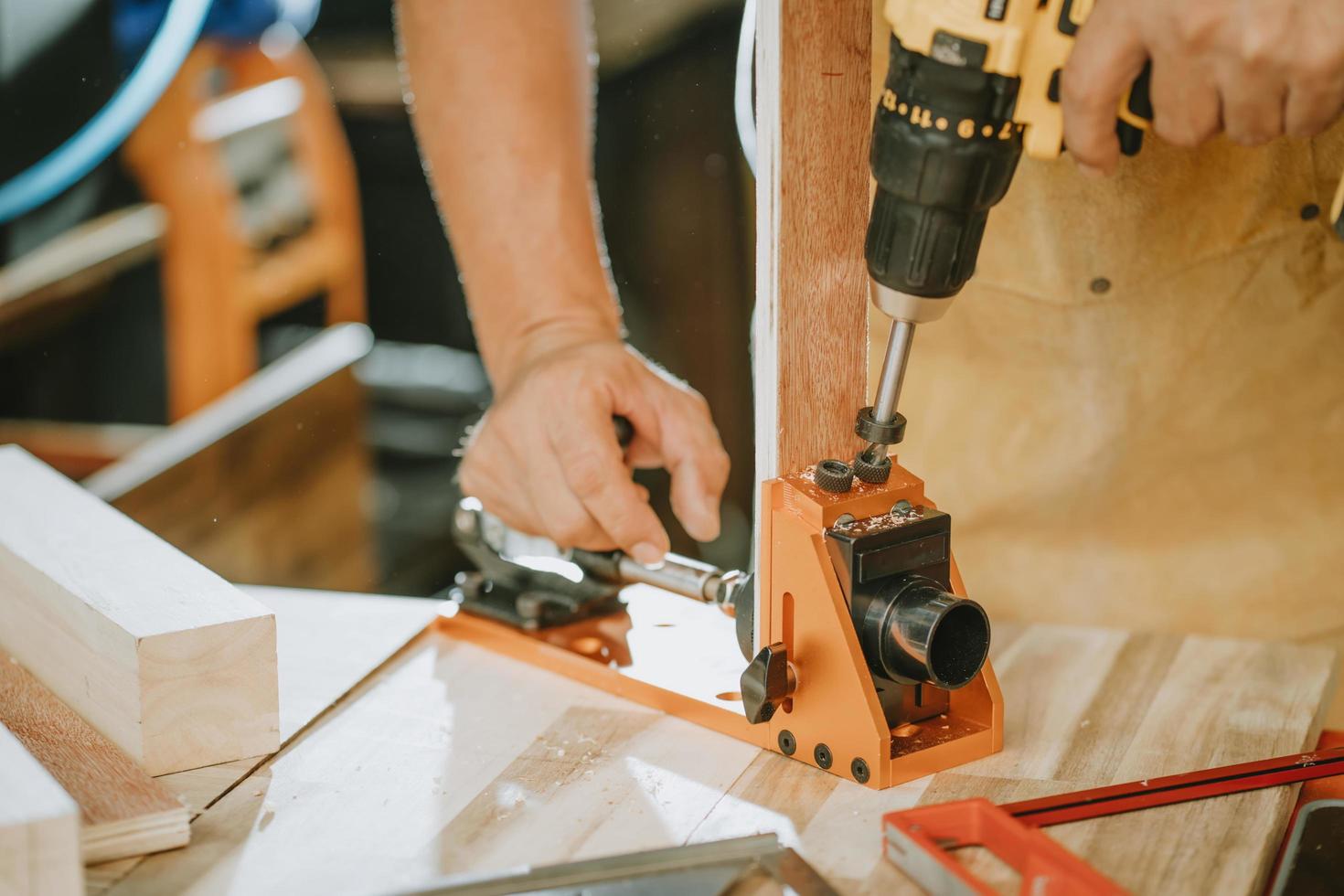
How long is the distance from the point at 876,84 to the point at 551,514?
1.59ft

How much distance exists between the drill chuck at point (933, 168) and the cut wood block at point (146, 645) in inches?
19.5

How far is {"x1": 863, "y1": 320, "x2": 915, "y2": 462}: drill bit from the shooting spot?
864 millimetres

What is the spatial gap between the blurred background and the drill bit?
156 centimetres

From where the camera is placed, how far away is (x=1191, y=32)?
2.32 ft

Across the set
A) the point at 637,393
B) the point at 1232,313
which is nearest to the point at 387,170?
the point at 637,393

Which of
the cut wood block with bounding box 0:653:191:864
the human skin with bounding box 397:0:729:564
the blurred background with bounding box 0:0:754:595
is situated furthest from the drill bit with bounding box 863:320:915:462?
the blurred background with bounding box 0:0:754:595

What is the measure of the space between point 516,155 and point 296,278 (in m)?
1.91

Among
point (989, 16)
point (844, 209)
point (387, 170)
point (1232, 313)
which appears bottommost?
point (387, 170)

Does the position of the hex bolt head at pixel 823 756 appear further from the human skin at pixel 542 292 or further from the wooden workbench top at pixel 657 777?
the human skin at pixel 542 292

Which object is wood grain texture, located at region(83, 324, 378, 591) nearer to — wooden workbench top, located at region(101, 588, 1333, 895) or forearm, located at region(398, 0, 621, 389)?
forearm, located at region(398, 0, 621, 389)

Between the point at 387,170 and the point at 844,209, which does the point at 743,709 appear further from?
the point at 387,170

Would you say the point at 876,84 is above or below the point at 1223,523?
above

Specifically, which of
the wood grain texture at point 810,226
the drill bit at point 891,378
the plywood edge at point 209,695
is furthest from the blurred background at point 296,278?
the drill bit at point 891,378

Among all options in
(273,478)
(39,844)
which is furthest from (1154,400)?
(273,478)
